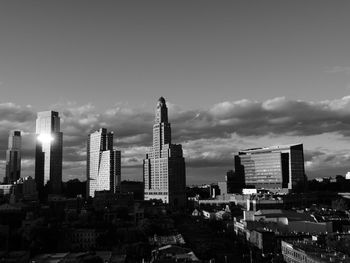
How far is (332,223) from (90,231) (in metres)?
81.8

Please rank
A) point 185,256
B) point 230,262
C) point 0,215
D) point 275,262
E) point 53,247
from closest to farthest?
point 185,256 < point 275,262 < point 230,262 < point 53,247 < point 0,215

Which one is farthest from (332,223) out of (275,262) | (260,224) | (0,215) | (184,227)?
(0,215)

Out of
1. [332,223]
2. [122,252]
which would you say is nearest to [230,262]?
[122,252]

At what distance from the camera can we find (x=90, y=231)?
154375 millimetres

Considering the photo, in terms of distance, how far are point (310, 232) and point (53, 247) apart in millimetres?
82378

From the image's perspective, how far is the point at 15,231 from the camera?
156375 millimetres

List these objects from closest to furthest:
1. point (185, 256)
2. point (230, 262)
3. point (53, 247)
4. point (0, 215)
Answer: point (185, 256), point (230, 262), point (53, 247), point (0, 215)

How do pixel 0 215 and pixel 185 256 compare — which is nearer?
pixel 185 256

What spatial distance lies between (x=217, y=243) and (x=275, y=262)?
1446 inches

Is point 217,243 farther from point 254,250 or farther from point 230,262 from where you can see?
point 230,262

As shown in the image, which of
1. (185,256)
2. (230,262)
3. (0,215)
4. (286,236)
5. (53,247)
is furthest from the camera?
(0,215)

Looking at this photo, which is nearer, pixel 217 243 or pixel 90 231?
pixel 217 243

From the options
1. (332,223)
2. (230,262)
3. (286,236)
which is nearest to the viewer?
(230,262)

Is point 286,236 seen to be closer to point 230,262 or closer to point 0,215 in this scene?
point 230,262
